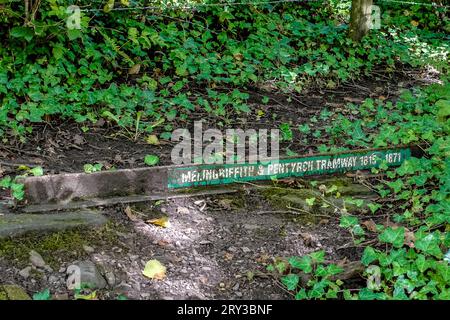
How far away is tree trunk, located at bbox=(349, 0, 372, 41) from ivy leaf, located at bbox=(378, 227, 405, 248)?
4.45 m

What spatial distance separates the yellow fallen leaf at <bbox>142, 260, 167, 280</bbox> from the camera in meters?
3.21

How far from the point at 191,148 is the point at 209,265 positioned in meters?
1.57

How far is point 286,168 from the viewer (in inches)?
172

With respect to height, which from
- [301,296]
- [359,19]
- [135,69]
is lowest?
[301,296]

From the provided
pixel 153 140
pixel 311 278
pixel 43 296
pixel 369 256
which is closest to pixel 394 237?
pixel 369 256

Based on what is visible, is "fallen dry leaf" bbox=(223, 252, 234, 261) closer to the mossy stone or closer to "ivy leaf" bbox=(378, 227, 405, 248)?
"ivy leaf" bbox=(378, 227, 405, 248)

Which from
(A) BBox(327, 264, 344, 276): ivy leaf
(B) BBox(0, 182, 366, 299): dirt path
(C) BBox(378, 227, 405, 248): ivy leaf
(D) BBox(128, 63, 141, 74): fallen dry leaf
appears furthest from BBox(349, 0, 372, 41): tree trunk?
(A) BBox(327, 264, 344, 276): ivy leaf

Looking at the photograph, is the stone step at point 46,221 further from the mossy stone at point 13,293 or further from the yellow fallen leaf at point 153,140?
the yellow fallen leaf at point 153,140

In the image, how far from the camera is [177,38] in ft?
21.0

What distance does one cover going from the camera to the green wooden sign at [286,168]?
162 inches

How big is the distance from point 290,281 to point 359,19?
16.5ft

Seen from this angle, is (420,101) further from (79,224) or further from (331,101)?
(79,224)

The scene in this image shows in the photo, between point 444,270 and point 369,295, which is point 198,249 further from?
point 444,270
